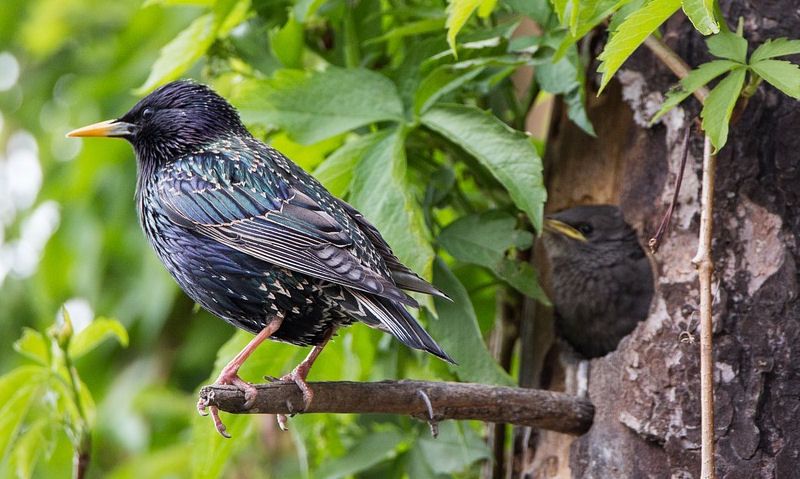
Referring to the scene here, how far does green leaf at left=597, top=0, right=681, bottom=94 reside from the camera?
85.7 inches

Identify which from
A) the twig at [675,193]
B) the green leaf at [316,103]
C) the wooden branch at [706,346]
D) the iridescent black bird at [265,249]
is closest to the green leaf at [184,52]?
the green leaf at [316,103]

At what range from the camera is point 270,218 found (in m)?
2.53

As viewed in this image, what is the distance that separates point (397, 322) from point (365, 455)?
1042mm

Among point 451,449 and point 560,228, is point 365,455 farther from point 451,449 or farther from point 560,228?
point 560,228

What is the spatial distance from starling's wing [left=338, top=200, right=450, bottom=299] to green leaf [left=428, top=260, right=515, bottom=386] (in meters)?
0.31

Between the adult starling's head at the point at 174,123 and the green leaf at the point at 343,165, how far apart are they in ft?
0.87

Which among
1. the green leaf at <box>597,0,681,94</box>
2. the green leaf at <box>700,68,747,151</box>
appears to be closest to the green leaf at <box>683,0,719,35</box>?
the green leaf at <box>597,0,681,94</box>

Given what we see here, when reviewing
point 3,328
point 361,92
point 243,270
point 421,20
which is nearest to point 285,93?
point 361,92

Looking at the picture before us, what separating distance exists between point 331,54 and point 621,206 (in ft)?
3.63

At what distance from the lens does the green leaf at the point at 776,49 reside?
2.38 metres

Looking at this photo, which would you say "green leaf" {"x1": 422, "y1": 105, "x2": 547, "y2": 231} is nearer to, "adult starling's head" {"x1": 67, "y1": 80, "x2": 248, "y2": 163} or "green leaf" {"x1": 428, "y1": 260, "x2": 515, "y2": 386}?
"green leaf" {"x1": 428, "y1": 260, "x2": 515, "y2": 386}

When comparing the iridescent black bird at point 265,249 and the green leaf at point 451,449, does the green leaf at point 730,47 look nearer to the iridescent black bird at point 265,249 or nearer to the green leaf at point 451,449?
the iridescent black bird at point 265,249

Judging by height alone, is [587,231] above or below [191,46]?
below

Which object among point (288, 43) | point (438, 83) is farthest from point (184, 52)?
point (438, 83)
